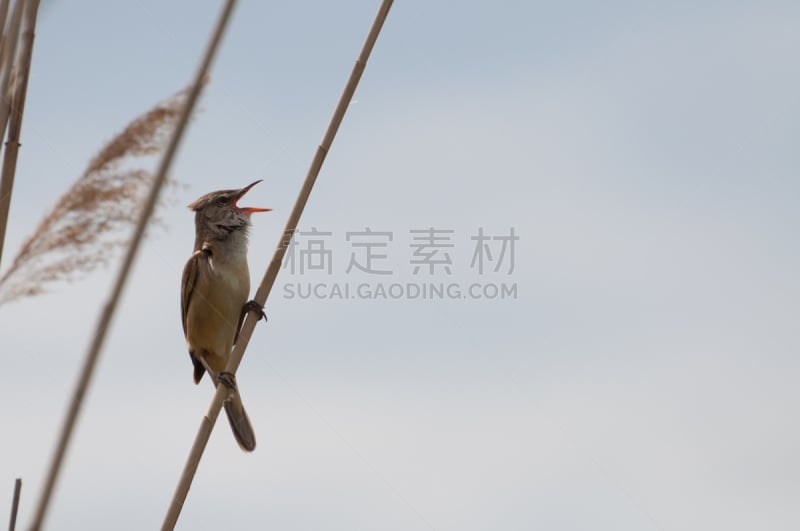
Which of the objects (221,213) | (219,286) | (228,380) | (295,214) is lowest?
(228,380)

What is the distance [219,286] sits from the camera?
4.74 m

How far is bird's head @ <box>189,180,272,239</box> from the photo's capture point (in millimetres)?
4910

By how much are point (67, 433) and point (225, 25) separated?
0.83 m

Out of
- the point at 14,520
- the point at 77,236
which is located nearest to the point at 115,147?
the point at 77,236

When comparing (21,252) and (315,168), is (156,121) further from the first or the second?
(315,168)

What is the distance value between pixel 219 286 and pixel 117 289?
129 inches

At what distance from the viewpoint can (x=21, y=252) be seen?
5.61 feet

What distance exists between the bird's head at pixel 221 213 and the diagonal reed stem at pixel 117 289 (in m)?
3.28

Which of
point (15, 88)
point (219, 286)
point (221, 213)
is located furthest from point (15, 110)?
point (221, 213)

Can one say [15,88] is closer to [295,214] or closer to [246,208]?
[295,214]

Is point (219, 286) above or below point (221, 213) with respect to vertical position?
below

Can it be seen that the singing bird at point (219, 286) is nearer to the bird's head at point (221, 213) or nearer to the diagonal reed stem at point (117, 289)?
the bird's head at point (221, 213)

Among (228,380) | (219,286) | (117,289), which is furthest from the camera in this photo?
(219,286)

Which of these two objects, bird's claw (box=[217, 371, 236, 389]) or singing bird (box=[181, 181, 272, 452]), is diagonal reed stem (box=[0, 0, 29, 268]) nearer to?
bird's claw (box=[217, 371, 236, 389])
